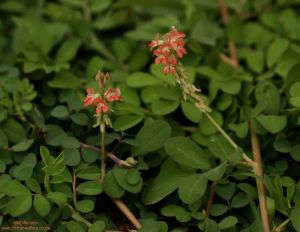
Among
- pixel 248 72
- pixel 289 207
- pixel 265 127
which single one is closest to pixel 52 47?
pixel 248 72

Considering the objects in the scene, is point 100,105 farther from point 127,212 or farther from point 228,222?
point 228,222

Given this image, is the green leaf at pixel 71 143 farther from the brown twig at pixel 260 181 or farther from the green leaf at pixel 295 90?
the green leaf at pixel 295 90

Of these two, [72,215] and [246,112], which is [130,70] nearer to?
[246,112]

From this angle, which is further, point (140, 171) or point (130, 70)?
point (130, 70)

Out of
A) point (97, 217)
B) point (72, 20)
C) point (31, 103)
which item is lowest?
point (97, 217)

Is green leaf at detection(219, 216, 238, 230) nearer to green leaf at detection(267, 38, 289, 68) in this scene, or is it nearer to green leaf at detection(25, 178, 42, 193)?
green leaf at detection(25, 178, 42, 193)
